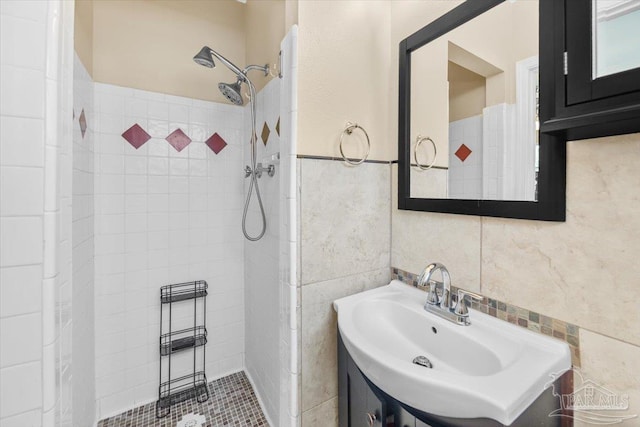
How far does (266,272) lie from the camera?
1.57m

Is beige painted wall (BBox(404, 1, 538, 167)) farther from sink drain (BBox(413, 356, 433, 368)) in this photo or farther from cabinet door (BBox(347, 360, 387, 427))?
cabinet door (BBox(347, 360, 387, 427))

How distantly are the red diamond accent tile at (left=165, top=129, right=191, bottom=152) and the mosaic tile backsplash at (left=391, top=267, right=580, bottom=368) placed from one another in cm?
175

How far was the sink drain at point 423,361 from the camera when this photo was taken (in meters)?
0.91

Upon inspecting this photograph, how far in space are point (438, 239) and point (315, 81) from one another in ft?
2.78

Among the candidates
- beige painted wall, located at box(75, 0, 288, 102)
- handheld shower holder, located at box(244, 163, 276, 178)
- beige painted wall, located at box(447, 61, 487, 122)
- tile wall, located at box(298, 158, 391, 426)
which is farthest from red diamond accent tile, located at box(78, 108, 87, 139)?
beige painted wall, located at box(447, 61, 487, 122)

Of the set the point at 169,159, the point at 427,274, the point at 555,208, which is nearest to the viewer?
the point at 555,208

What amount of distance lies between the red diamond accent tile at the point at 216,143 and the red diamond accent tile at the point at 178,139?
123mm

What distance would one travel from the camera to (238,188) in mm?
1928

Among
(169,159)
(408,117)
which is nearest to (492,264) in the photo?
(408,117)

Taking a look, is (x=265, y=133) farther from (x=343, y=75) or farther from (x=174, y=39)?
(x=174, y=39)

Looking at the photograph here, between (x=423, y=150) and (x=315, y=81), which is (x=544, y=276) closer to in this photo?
(x=423, y=150)

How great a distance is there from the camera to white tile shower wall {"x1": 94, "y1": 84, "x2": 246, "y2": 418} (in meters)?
1.54

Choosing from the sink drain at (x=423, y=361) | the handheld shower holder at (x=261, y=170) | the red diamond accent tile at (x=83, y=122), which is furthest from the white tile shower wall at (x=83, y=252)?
the sink drain at (x=423, y=361)

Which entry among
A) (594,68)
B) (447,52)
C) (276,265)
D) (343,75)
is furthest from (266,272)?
(594,68)
